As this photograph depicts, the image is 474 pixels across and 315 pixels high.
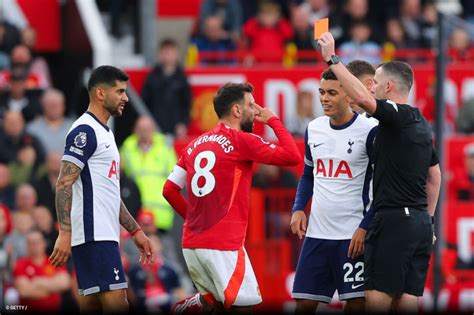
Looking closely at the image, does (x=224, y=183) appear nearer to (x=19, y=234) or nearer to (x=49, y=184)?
(x=19, y=234)

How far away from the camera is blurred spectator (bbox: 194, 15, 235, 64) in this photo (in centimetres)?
2102

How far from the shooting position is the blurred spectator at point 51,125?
1848 centimetres

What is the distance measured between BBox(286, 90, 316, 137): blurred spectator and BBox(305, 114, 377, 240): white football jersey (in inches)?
311

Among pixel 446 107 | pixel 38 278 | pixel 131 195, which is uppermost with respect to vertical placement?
pixel 446 107

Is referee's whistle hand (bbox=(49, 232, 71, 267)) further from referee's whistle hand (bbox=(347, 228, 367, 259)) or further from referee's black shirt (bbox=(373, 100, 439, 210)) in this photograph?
referee's black shirt (bbox=(373, 100, 439, 210))

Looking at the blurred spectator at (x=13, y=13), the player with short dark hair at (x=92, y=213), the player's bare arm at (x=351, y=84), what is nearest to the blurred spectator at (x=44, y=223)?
the blurred spectator at (x=13, y=13)

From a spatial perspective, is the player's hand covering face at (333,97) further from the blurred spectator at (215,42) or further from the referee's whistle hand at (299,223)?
the blurred spectator at (215,42)

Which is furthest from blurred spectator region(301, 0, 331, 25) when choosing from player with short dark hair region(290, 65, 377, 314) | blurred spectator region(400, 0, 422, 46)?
player with short dark hair region(290, 65, 377, 314)

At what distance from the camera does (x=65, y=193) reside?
11.4 meters

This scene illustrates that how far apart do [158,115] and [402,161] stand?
9.24 metres

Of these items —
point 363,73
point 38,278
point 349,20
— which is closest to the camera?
point 363,73

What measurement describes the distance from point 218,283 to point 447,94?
1034cm

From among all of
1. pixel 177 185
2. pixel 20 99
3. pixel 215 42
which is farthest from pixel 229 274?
pixel 215 42

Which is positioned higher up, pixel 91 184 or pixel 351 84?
pixel 351 84
